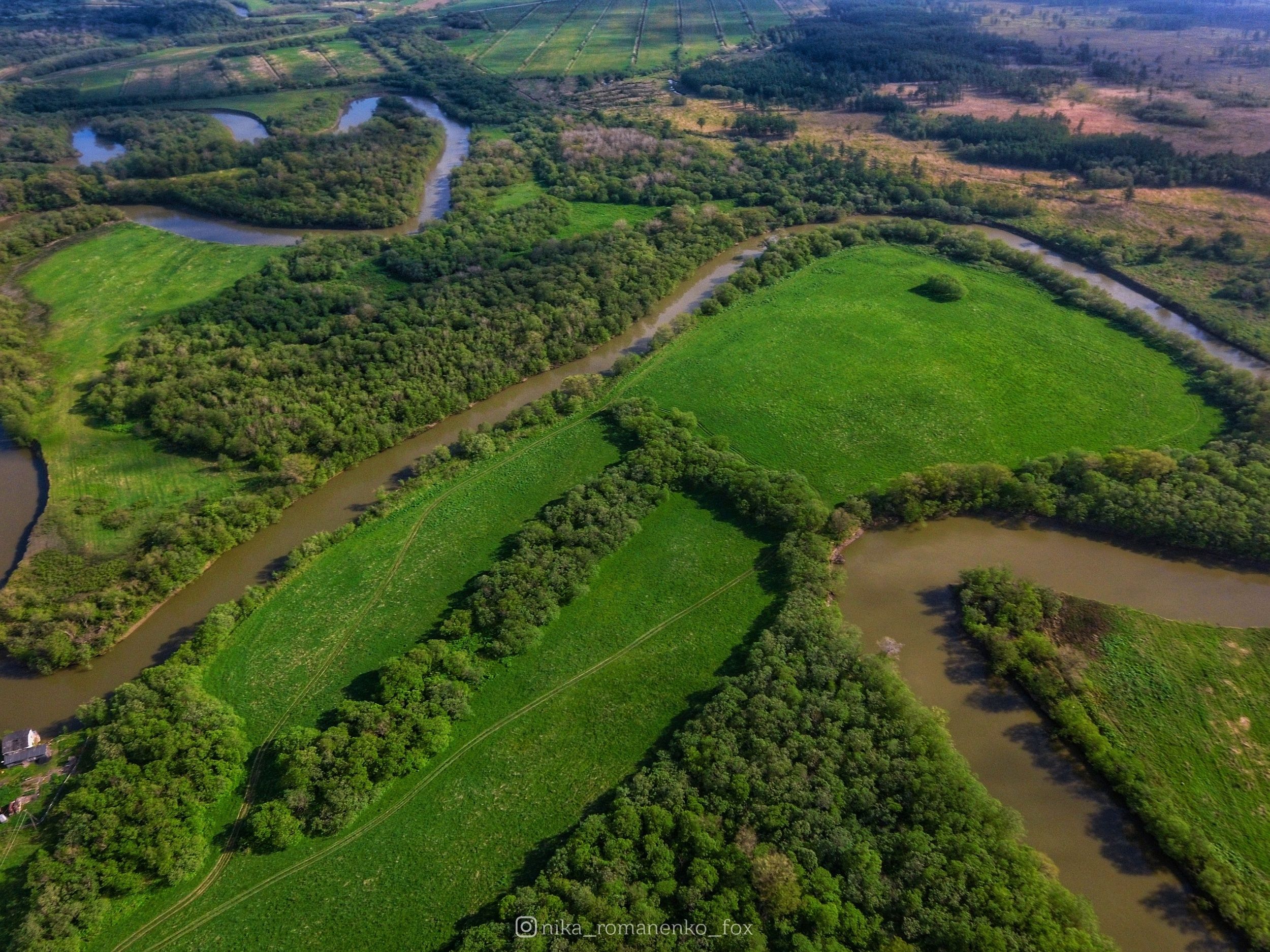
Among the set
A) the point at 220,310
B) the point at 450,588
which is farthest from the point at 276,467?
the point at 220,310

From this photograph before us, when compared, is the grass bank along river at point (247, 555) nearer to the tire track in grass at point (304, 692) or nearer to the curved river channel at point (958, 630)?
the curved river channel at point (958, 630)

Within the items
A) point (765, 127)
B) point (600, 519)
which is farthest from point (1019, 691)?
point (765, 127)

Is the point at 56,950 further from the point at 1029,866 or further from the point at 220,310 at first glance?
the point at 220,310

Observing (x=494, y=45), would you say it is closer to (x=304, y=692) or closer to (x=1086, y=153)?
(x=1086, y=153)

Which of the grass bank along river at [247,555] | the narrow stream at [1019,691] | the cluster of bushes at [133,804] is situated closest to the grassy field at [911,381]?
the narrow stream at [1019,691]

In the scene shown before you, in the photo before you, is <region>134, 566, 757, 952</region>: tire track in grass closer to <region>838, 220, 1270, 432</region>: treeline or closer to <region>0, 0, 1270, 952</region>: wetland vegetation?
<region>0, 0, 1270, 952</region>: wetland vegetation

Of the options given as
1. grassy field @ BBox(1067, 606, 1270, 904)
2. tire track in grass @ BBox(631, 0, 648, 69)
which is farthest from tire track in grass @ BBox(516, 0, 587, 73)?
grassy field @ BBox(1067, 606, 1270, 904)
